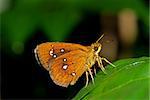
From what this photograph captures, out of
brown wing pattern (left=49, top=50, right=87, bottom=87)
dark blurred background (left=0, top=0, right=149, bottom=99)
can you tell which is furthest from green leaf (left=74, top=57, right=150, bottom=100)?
dark blurred background (left=0, top=0, right=149, bottom=99)

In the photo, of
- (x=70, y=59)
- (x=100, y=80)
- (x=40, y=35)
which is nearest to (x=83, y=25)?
(x=40, y=35)

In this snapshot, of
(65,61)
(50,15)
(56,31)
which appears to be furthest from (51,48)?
(50,15)

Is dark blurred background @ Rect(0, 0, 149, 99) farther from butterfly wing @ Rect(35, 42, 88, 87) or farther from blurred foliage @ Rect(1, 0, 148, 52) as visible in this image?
butterfly wing @ Rect(35, 42, 88, 87)

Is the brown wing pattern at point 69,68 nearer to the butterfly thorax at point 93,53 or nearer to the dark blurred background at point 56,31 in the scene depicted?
the butterfly thorax at point 93,53

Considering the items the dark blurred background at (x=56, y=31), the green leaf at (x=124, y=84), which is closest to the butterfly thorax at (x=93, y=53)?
the green leaf at (x=124, y=84)

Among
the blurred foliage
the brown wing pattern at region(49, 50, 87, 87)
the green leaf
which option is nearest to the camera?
the green leaf

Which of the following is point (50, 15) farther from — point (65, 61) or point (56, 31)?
point (65, 61)

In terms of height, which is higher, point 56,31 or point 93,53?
point 56,31
